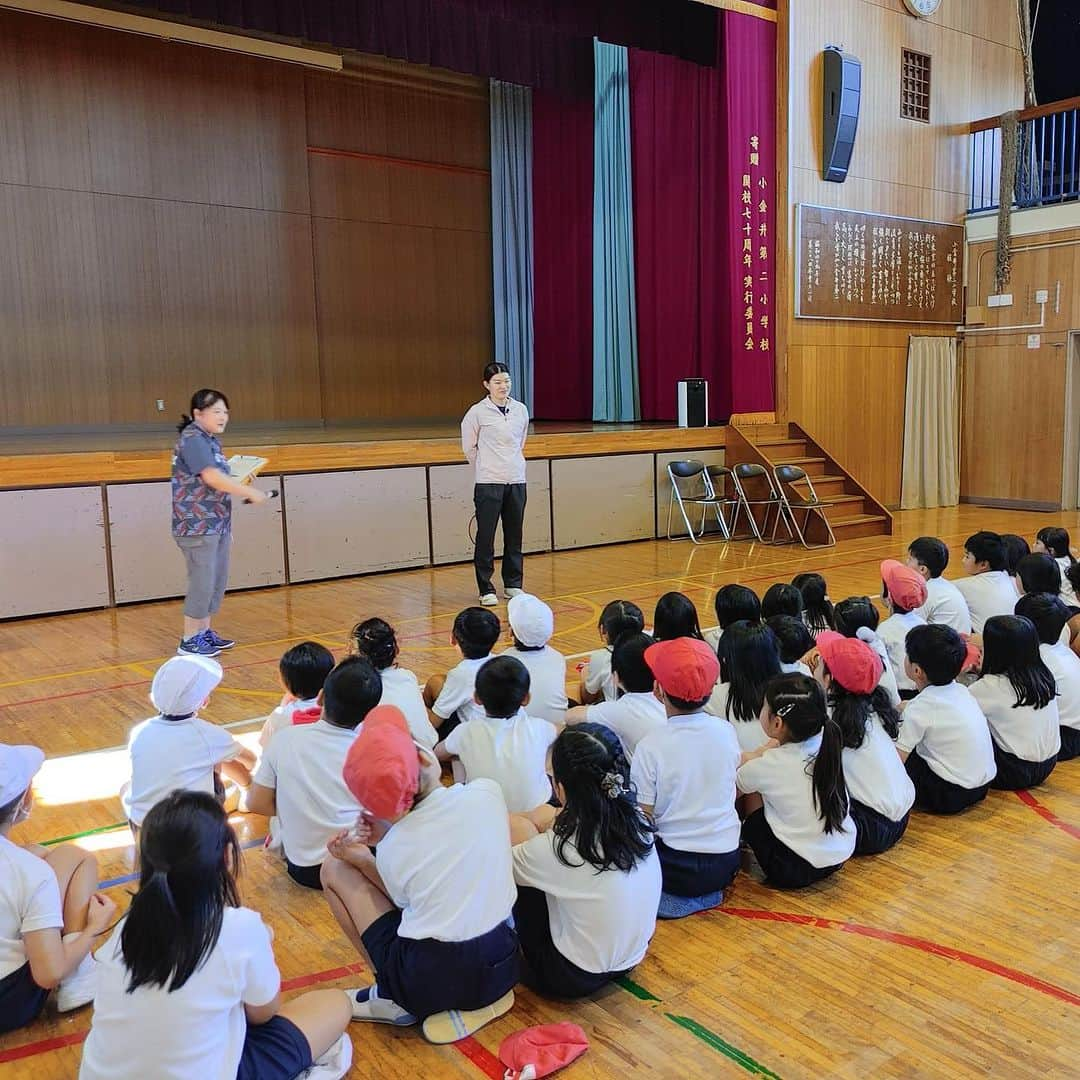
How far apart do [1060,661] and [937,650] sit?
0.90 metres

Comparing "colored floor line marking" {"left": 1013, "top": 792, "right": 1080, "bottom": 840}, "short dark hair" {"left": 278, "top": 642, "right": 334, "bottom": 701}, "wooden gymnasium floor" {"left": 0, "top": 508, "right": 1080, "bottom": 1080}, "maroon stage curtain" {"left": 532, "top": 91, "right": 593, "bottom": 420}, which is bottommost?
"colored floor line marking" {"left": 1013, "top": 792, "right": 1080, "bottom": 840}

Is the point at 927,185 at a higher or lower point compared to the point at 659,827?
higher

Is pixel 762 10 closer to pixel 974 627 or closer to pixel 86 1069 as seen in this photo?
pixel 974 627

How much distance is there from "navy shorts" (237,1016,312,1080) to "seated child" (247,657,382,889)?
730mm

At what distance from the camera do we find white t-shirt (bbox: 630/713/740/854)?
97.8 inches

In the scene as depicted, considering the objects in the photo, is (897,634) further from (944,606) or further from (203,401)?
(203,401)

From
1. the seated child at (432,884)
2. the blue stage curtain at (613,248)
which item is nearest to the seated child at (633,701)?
the seated child at (432,884)

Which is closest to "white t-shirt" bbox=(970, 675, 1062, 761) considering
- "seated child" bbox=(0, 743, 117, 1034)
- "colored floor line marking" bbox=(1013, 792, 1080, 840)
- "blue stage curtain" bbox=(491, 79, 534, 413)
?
"colored floor line marking" bbox=(1013, 792, 1080, 840)

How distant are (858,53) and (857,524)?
4533 millimetres

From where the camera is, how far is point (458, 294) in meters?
12.2

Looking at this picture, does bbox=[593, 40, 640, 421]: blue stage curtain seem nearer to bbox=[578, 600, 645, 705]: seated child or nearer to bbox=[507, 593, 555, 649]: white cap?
bbox=[578, 600, 645, 705]: seated child

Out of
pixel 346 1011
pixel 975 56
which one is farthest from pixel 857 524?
pixel 346 1011

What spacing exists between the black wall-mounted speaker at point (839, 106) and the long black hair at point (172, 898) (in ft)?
31.1

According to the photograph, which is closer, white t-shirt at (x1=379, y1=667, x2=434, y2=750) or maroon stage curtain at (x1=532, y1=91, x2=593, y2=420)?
white t-shirt at (x1=379, y1=667, x2=434, y2=750)
